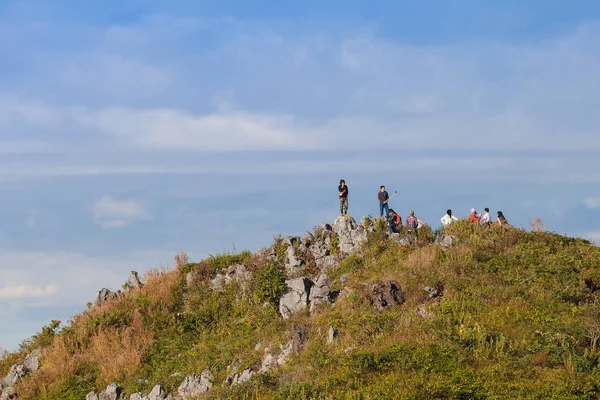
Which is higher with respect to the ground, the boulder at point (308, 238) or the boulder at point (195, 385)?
the boulder at point (308, 238)

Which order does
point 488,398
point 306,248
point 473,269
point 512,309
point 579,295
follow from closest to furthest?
point 488,398, point 512,309, point 579,295, point 473,269, point 306,248

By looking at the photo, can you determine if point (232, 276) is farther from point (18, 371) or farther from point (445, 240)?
point (18, 371)

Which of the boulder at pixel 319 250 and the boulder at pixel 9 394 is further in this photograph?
the boulder at pixel 319 250

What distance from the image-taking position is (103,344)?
95.2 ft

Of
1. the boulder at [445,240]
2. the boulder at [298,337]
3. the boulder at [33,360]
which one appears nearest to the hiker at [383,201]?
the boulder at [445,240]

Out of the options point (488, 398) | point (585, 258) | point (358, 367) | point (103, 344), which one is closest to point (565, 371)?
point (488, 398)

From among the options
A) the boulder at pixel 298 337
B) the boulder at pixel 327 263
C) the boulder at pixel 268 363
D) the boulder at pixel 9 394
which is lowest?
the boulder at pixel 9 394

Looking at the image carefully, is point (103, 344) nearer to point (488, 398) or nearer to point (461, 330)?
point (461, 330)

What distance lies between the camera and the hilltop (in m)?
19.7

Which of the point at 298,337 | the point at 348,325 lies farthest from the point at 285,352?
the point at 348,325

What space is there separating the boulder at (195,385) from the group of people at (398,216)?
12231mm

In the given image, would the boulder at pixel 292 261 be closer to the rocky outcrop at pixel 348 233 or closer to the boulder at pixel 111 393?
the rocky outcrop at pixel 348 233

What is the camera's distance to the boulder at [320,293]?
26772 millimetres

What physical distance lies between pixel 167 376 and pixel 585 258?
18548 millimetres
